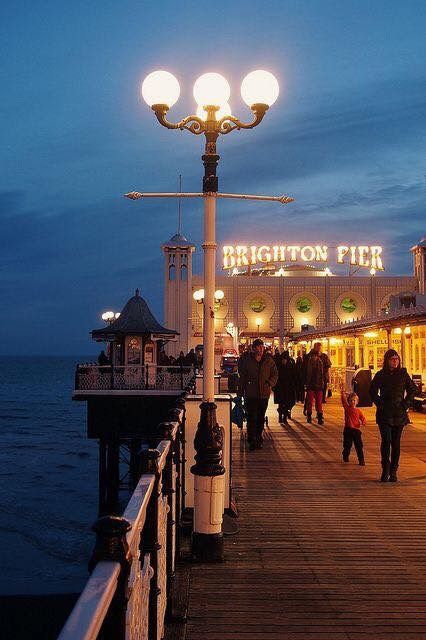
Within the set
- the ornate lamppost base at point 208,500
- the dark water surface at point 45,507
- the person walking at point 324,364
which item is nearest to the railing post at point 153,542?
the ornate lamppost base at point 208,500

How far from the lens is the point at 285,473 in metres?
9.61

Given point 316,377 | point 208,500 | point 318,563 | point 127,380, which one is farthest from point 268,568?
point 127,380

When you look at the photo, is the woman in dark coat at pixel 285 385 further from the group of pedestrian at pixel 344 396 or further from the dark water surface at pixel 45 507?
the dark water surface at pixel 45 507

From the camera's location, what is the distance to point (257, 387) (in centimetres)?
1186

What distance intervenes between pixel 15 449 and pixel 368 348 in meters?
24.8

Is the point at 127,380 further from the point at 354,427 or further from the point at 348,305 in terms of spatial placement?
the point at 348,305

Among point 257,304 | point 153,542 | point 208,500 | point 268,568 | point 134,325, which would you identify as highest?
point 257,304

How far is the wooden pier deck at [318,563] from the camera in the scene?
4.34 m

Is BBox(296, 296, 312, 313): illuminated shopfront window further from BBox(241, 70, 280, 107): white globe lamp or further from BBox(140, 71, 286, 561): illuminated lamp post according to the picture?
BBox(241, 70, 280, 107): white globe lamp

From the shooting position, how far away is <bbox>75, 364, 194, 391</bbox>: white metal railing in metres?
25.3

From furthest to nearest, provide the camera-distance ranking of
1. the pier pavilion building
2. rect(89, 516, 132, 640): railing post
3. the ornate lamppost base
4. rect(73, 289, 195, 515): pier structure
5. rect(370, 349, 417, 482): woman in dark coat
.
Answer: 1. the pier pavilion building
2. rect(73, 289, 195, 515): pier structure
3. rect(370, 349, 417, 482): woman in dark coat
4. the ornate lamppost base
5. rect(89, 516, 132, 640): railing post

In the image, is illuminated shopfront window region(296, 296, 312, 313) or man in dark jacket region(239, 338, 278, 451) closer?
man in dark jacket region(239, 338, 278, 451)

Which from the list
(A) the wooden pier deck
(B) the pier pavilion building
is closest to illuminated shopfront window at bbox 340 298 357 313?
(B) the pier pavilion building

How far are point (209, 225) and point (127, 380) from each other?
66.0 feet
